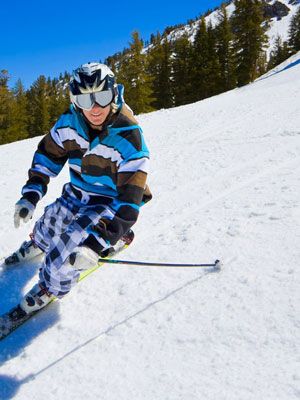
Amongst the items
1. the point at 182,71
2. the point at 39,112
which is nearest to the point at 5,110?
the point at 39,112

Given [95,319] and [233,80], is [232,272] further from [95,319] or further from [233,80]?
[233,80]

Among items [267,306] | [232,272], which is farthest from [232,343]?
[232,272]

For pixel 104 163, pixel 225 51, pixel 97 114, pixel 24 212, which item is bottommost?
pixel 225 51

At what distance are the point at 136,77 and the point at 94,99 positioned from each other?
3265cm

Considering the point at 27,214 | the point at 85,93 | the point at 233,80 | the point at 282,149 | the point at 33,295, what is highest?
the point at 85,93

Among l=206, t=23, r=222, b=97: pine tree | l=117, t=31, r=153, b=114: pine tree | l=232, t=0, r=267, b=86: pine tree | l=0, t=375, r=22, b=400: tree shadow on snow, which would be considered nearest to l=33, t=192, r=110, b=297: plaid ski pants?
l=0, t=375, r=22, b=400: tree shadow on snow

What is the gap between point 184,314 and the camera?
8.99ft

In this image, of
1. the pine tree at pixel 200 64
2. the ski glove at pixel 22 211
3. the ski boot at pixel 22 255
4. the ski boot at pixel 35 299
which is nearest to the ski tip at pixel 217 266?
the ski boot at pixel 35 299

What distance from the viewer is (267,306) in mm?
2654

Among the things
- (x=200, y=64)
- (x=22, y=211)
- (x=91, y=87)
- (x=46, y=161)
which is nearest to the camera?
(x=91, y=87)

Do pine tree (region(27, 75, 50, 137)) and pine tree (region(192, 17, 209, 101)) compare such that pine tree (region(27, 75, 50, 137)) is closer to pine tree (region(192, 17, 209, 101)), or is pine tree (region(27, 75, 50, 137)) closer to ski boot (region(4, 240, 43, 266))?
pine tree (region(192, 17, 209, 101))

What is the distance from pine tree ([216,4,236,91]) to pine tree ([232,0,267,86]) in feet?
4.87

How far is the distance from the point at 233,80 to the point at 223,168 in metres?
33.4

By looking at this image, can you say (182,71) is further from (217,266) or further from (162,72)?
(217,266)
